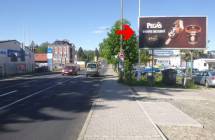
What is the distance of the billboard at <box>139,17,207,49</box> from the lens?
28469 millimetres

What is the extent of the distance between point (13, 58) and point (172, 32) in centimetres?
4359

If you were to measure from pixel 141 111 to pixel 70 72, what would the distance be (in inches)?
1651

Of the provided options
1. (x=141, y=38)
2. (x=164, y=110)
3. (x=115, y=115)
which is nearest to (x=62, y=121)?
(x=115, y=115)

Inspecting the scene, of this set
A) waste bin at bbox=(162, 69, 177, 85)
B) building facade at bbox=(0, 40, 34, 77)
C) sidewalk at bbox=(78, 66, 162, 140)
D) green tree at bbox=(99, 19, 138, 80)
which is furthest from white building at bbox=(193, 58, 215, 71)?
sidewalk at bbox=(78, 66, 162, 140)

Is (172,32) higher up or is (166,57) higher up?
(172,32)

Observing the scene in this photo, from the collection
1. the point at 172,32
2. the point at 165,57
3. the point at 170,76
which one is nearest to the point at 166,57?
the point at 165,57

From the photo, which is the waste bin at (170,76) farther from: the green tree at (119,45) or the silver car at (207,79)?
the green tree at (119,45)

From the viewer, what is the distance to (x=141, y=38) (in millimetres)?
28609

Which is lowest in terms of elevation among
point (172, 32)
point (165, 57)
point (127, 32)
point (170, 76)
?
point (170, 76)

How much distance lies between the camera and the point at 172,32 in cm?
2855

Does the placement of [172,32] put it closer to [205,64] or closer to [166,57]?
[166,57]

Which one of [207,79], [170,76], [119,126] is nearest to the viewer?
[119,126]

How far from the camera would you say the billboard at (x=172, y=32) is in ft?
93.4

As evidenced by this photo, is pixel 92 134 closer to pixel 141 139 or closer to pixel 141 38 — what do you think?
pixel 141 139
